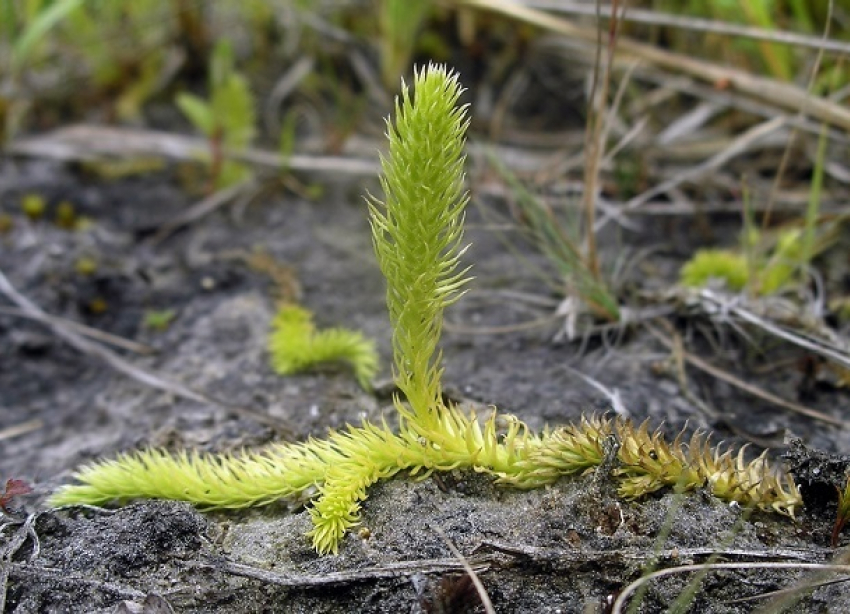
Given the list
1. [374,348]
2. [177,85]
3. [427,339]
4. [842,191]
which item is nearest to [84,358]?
[374,348]

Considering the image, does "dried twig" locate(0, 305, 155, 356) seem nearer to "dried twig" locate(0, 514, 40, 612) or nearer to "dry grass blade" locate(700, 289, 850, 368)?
"dried twig" locate(0, 514, 40, 612)

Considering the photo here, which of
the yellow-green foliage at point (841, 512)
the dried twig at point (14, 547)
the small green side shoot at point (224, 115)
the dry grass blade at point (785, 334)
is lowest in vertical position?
the dried twig at point (14, 547)

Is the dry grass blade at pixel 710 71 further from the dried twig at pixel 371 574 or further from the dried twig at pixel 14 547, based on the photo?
the dried twig at pixel 14 547

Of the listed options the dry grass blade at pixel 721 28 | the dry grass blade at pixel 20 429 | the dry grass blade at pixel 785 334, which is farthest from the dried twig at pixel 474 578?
the dry grass blade at pixel 721 28

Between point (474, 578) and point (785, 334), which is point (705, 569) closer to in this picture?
point (474, 578)

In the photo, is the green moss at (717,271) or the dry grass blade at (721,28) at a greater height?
the dry grass blade at (721,28)

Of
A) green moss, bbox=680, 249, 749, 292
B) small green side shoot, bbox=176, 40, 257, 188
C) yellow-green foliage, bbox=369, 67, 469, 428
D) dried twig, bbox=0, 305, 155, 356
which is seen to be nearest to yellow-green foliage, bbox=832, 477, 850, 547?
yellow-green foliage, bbox=369, 67, 469, 428

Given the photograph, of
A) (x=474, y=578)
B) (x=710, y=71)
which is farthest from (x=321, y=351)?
(x=710, y=71)

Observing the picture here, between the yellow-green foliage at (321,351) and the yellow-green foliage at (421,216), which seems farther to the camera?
the yellow-green foliage at (321,351)
